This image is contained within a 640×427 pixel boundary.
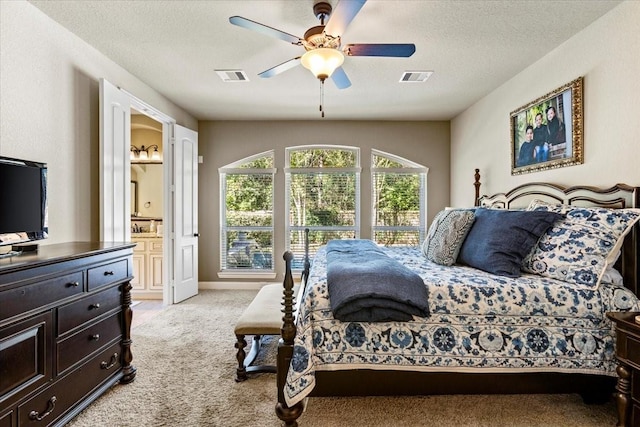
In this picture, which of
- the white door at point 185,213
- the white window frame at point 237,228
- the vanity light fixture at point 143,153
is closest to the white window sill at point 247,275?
the white window frame at point 237,228

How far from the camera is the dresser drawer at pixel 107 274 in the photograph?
206cm

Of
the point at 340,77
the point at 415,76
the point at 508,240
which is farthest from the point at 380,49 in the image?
the point at 508,240

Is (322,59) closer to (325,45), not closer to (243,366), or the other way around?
(325,45)

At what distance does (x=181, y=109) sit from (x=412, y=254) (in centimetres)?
359

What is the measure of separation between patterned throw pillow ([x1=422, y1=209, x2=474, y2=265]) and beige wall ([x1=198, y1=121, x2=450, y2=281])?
2306 millimetres

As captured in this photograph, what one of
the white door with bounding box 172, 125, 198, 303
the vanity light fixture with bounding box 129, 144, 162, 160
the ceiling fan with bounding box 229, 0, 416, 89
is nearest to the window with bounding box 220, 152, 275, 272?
the white door with bounding box 172, 125, 198, 303

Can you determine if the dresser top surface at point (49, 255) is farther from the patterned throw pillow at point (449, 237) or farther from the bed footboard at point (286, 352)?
the patterned throw pillow at point (449, 237)

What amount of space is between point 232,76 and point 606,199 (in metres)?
3.37

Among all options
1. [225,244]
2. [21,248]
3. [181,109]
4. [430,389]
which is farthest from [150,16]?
[225,244]

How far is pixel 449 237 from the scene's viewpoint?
265cm

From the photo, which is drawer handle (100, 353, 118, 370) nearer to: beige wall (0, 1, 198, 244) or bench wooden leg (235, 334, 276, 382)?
bench wooden leg (235, 334, 276, 382)

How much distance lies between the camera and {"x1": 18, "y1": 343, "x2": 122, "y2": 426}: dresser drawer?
64.2 inches

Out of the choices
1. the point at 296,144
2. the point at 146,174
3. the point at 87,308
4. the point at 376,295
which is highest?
the point at 296,144

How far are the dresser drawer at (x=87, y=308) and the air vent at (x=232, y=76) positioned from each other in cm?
223
